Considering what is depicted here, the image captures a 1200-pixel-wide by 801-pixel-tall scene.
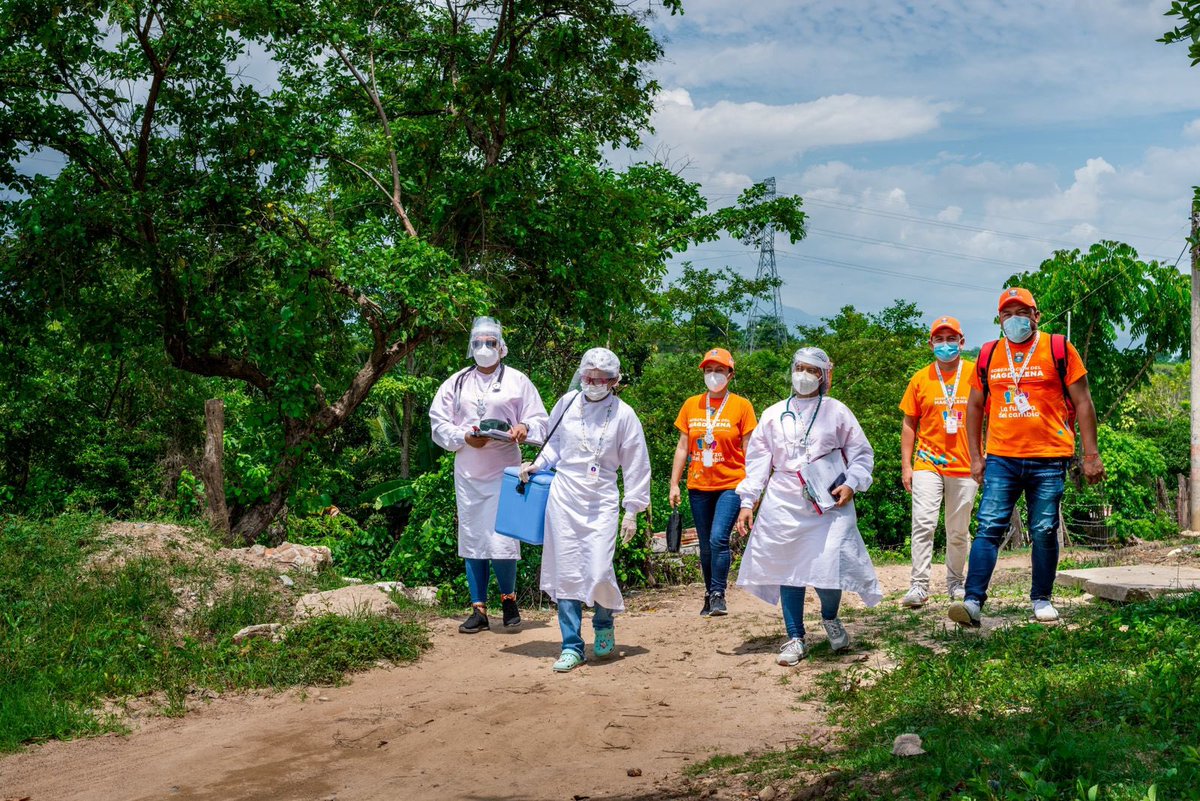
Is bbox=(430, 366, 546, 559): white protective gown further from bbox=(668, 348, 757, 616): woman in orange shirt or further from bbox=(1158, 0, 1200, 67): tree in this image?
bbox=(1158, 0, 1200, 67): tree

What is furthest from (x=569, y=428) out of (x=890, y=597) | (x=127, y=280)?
(x=127, y=280)

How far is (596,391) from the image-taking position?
699cm

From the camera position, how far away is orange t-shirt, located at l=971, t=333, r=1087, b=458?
6.31 metres

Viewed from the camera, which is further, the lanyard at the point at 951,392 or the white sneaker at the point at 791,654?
the lanyard at the point at 951,392

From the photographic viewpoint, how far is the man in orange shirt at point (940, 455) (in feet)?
25.1

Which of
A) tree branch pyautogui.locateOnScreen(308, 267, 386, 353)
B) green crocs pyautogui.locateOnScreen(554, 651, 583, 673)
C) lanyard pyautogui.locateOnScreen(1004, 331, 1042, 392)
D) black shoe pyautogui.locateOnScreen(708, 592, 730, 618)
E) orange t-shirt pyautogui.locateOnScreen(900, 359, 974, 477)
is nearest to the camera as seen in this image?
lanyard pyautogui.locateOnScreen(1004, 331, 1042, 392)

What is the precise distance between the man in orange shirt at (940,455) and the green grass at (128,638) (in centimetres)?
375

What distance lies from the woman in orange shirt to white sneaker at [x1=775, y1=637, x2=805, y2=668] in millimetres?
1636

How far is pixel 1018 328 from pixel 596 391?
2637 mm

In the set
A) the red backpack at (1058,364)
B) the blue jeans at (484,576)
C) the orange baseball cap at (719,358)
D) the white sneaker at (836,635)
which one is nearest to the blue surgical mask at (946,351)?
the red backpack at (1058,364)

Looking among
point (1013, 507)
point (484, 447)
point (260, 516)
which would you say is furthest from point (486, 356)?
point (260, 516)

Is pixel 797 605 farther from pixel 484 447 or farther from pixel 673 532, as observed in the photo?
pixel 673 532

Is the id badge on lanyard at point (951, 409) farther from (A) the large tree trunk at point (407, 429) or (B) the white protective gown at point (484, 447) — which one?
(A) the large tree trunk at point (407, 429)

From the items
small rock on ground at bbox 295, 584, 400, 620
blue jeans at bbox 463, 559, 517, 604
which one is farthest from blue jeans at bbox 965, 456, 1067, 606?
small rock on ground at bbox 295, 584, 400, 620
